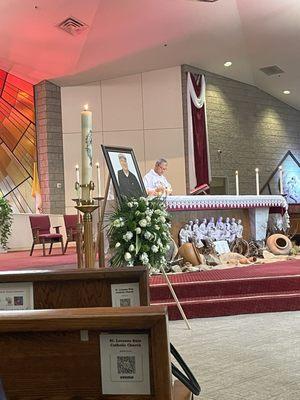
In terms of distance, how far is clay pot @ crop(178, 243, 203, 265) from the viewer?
17.1 feet

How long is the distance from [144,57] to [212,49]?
1337 mm

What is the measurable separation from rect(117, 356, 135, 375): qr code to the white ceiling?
7555 mm

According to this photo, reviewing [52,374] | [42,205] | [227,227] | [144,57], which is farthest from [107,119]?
[52,374]

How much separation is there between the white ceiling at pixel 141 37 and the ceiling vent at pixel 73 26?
100 mm

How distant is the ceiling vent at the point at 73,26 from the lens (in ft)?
27.0

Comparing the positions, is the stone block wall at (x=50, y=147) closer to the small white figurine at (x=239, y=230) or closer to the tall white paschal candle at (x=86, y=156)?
the small white figurine at (x=239, y=230)

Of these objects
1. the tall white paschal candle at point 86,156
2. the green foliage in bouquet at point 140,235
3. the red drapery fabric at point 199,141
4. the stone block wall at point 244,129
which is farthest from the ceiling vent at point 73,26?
the tall white paschal candle at point 86,156

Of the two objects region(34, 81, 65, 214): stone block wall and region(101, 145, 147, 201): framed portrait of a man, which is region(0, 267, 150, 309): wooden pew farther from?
region(34, 81, 65, 214): stone block wall

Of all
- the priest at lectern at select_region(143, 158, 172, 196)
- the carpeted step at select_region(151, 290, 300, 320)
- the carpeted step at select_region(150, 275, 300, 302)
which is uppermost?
the priest at lectern at select_region(143, 158, 172, 196)

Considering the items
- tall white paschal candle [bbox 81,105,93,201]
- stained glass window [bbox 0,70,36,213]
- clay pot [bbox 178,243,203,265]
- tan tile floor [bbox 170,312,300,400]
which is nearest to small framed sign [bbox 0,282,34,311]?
tan tile floor [bbox 170,312,300,400]

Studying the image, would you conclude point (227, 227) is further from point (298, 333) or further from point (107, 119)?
point (107, 119)

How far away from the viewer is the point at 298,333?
321cm

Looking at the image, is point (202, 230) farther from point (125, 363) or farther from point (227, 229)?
point (125, 363)

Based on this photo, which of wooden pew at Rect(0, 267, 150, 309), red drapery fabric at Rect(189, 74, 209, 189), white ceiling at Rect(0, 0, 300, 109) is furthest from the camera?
red drapery fabric at Rect(189, 74, 209, 189)
